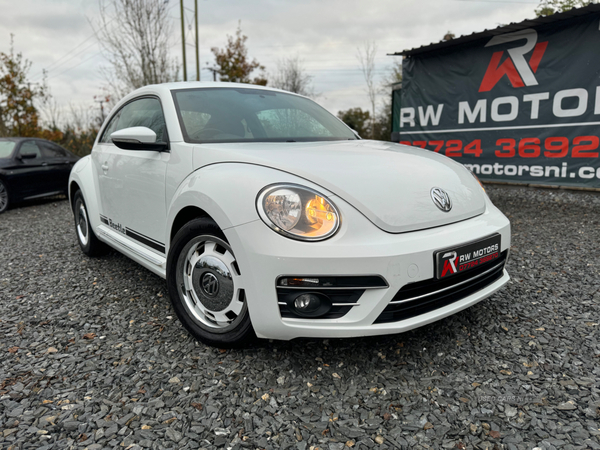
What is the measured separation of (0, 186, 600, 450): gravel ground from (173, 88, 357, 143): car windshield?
1.23m

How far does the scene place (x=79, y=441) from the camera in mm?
1637

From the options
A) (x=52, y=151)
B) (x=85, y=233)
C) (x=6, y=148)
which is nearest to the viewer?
(x=85, y=233)

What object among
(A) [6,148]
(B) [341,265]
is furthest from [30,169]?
(B) [341,265]

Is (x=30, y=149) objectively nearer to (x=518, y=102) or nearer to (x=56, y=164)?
(x=56, y=164)

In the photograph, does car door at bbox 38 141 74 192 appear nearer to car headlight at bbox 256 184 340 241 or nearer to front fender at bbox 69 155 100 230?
front fender at bbox 69 155 100 230

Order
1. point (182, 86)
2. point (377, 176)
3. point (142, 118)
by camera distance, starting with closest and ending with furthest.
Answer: point (377, 176)
point (182, 86)
point (142, 118)

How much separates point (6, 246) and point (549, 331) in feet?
18.5

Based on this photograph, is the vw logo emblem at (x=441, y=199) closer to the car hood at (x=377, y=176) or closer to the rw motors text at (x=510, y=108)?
the car hood at (x=377, y=176)

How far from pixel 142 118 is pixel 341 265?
85.2 inches

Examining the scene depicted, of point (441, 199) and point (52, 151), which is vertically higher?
point (52, 151)

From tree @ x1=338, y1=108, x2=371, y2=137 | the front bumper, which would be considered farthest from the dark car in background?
tree @ x1=338, y1=108, x2=371, y2=137

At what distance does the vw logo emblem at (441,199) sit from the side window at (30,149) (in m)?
8.65

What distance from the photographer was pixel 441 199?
2188 millimetres

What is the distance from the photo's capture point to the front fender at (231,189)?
76.5 inches
